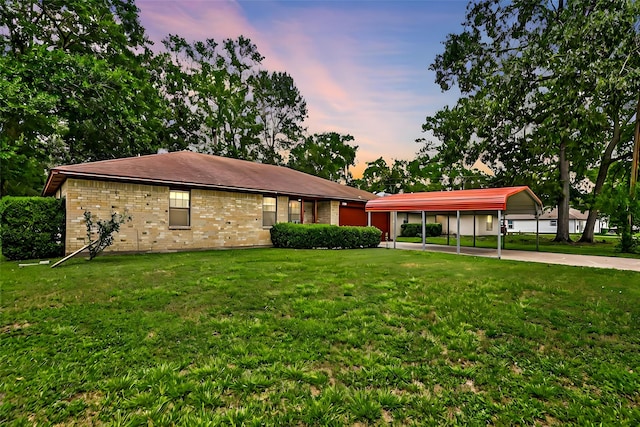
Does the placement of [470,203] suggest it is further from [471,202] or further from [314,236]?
[314,236]

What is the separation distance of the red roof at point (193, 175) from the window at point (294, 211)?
0.75 meters

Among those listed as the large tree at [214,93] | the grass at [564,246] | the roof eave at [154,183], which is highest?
the large tree at [214,93]

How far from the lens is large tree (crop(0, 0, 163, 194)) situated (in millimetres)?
13656

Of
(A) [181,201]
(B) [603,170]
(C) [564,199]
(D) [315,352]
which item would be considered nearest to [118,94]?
(A) [181,201]

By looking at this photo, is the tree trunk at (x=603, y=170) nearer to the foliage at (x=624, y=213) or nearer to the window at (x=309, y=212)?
the foliage at (x=624, y=213)

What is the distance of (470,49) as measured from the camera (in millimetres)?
17750

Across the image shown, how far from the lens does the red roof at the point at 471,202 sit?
491 inches

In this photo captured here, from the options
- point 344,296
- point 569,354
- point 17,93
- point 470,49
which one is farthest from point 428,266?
point 17,93

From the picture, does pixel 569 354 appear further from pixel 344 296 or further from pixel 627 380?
pixel 344 296

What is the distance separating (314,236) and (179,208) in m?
6.34

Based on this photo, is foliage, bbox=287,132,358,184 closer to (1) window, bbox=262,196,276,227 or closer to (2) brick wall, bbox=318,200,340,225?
(2) brick wall, bbox=318,200,340,225

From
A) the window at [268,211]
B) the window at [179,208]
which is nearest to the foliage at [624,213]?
the window at [268,211]

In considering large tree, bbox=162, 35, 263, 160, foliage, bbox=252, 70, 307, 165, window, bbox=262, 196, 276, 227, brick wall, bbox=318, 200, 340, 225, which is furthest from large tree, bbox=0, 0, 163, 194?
foliage, bbox=252, 70, 307, 165

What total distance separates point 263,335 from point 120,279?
189 inches
